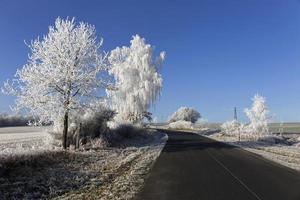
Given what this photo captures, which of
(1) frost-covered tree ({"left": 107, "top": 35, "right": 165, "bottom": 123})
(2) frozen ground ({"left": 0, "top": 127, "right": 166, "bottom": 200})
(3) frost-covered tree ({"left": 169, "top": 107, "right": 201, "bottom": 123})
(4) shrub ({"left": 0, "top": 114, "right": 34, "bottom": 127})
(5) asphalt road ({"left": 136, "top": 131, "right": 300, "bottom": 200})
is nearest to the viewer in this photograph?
(5) asphalt road ({"left": 136, "top": 131, "right": 300, "bottom": 200})

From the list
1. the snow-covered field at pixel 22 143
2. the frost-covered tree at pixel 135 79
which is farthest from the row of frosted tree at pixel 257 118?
the snow-covered field at pixel 22 143

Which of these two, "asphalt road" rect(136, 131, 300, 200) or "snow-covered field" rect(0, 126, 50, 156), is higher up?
"snow-covered field" rect(0, 126, 50, 156)

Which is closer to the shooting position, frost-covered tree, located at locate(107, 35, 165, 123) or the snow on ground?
the snow on ground

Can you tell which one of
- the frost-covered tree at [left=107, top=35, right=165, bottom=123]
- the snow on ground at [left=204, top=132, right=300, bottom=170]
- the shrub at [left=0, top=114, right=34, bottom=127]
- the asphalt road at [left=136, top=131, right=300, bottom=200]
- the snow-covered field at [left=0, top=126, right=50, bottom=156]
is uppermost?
the frost-covered tree at [left=107, top=35, right=165, bottom=123]

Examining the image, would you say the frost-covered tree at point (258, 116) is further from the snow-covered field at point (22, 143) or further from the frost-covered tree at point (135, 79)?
the snow-covered field at point (22, 143)

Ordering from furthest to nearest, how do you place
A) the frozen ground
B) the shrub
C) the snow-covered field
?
the shrub, the snow-covered field, the frozen ground

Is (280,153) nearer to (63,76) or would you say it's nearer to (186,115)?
(63,76)

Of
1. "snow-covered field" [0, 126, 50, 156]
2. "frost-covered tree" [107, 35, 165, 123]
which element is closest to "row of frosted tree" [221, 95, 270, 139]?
"frost-covered tree" [107, 35, 165, 123]

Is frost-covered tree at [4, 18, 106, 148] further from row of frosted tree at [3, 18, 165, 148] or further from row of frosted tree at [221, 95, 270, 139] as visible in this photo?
row of frosted tree at [221, 95, 270, 139]

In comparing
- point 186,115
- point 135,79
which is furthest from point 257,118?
point 186,115

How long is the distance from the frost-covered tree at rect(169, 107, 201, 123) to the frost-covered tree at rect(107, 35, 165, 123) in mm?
68372

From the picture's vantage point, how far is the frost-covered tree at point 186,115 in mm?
128875

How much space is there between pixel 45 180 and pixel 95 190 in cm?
232

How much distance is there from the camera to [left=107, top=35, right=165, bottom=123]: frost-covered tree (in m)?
54.3
